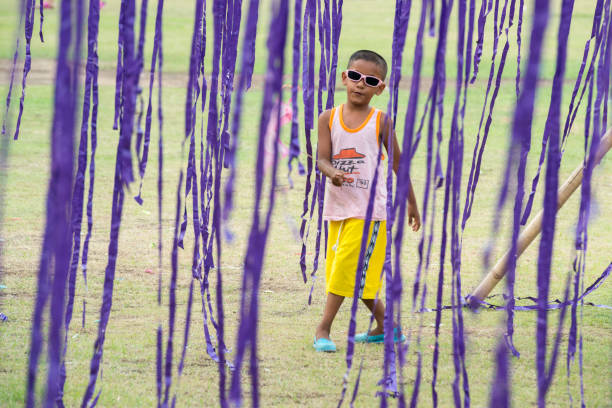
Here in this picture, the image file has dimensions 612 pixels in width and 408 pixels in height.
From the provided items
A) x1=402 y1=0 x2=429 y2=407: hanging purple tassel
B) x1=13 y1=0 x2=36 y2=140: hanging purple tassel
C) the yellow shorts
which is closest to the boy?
the yellow shorts

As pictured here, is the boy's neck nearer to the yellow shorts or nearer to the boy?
the boy

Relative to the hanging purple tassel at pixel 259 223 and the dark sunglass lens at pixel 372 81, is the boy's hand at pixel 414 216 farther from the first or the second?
the hanging purple tassel at pixel 259 223

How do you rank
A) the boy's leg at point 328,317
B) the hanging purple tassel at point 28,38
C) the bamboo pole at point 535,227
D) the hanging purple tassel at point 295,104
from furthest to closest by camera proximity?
the boy's leg at point 328,317 < the bamboo pole at point 535,227 < the hanging purple tassel at point 28,38 < the hanging purple tassel at point 295,104

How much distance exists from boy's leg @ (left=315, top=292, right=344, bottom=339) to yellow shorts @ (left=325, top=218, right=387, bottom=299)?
0.09 feet

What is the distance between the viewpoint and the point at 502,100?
451 inches

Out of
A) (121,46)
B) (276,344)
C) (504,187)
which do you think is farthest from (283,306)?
(504,187)

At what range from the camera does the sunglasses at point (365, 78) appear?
3070mm

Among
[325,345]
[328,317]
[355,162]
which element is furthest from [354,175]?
[325,345]

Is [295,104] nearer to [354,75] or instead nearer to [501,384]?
[501,384]

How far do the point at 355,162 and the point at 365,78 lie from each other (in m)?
0.33

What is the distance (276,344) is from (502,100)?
30.0 feet

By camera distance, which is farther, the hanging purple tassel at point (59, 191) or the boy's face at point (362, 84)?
the boy's face at point (362, 84)

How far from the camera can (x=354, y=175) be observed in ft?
10.3

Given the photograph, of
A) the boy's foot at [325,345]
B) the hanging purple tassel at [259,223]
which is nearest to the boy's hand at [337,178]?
the boy's foot at [325,345]
